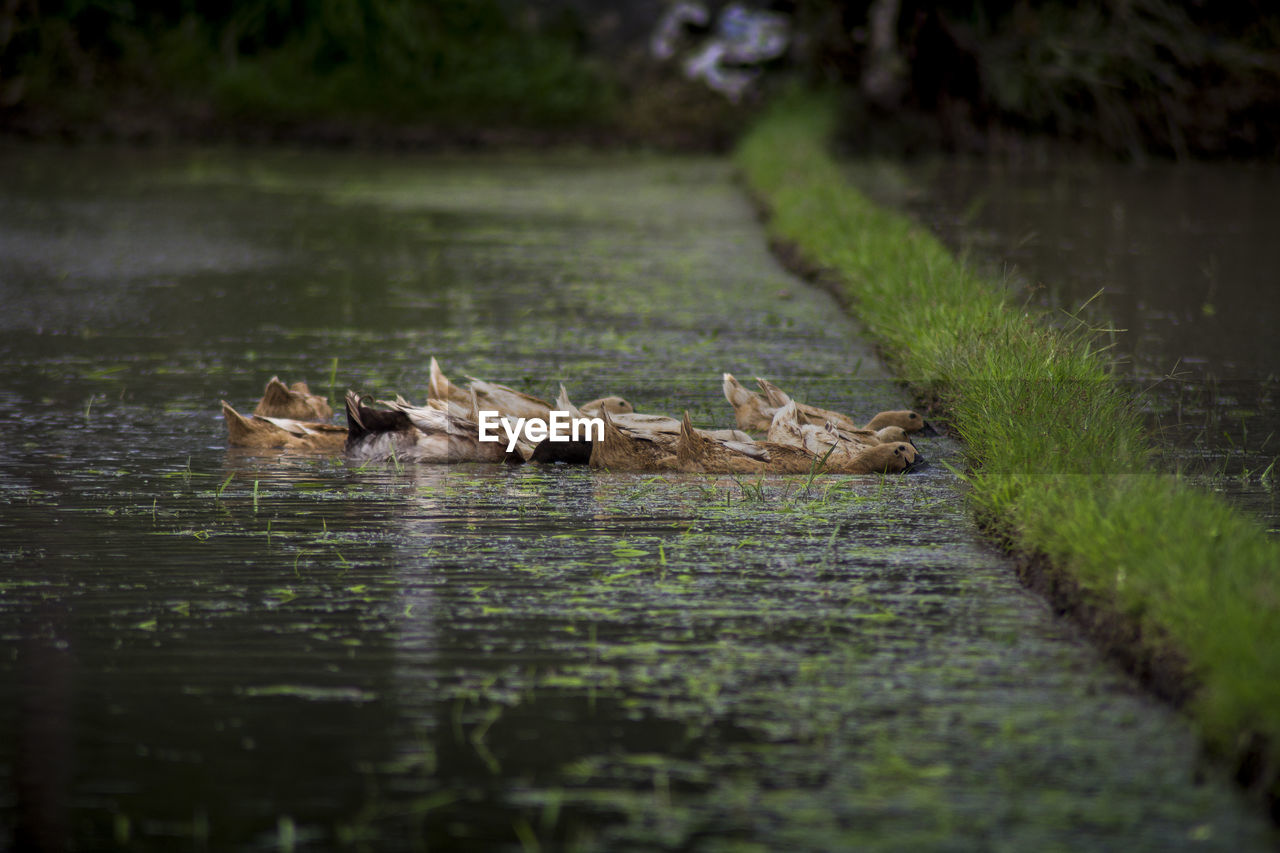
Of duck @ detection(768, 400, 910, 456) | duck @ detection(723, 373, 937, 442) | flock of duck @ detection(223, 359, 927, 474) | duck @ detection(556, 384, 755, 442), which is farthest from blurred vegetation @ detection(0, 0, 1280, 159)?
duck @ detection(768, 400, 910, 456)

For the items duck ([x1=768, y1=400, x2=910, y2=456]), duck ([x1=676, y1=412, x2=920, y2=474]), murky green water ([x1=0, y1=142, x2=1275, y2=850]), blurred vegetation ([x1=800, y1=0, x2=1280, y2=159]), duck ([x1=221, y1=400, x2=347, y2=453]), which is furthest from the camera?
blurred vegetation ([x1=800, y1=0, x2=1280, y2=159])

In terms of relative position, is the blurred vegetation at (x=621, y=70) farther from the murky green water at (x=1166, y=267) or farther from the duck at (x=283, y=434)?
the duck at (x=283, y=434)

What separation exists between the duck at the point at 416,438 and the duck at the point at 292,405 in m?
0.67

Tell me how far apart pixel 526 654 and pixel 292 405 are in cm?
393

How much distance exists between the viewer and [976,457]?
300 inches

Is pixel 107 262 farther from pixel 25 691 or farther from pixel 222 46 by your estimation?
pixel 25 691

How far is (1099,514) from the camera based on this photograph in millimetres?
5762

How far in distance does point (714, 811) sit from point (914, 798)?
0.47 metres

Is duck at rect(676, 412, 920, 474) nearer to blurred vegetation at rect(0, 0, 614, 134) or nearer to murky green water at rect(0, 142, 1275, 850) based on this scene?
murky green water at rect(0, 142, 1275, 850)

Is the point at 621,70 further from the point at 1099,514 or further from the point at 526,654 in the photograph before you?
the point at 526,654
